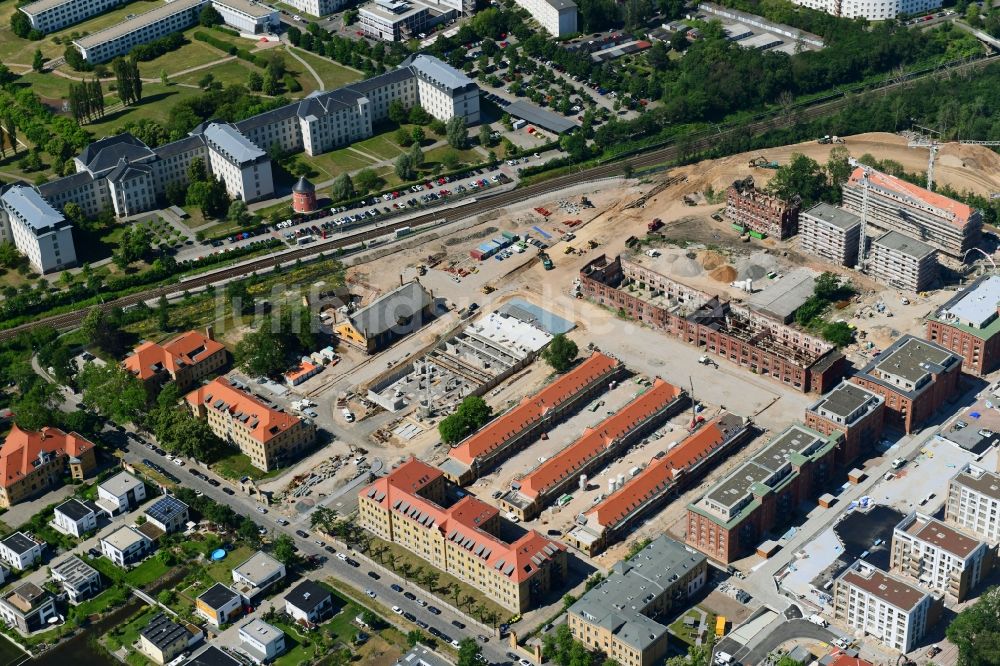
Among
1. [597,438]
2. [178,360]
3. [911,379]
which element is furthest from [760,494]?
[178,360]

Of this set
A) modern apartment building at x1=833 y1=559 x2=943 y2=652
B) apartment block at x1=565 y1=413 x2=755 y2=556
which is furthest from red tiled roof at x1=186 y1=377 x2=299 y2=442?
modern apartment building at x1=833 y1=559 x2=943 y2=652

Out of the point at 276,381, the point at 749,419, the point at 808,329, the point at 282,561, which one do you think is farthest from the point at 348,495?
the point at 808,329

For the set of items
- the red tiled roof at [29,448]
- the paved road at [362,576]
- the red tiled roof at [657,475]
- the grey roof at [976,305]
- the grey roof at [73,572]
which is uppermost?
the grey roof at [976,305]

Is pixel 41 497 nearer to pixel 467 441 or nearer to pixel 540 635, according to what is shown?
pixel 467 441

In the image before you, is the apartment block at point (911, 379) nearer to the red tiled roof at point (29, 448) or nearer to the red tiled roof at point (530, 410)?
the red tiled roof at point (530, 410)

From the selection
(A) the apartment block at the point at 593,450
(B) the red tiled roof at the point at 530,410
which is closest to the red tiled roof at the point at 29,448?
(B) the red tiled roof at the point at 530,410

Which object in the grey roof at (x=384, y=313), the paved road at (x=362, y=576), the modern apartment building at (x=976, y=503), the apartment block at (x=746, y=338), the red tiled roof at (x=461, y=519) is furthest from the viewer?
the grey roof at (x=384, y=313)
